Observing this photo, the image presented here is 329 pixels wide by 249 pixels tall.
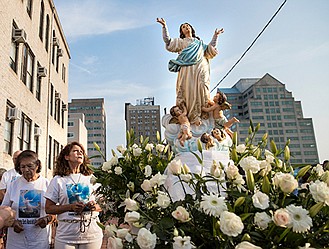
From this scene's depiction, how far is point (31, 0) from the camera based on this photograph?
12.2 m

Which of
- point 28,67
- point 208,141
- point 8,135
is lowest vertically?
point 208,141

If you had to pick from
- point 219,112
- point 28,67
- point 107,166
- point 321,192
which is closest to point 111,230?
point 321,192

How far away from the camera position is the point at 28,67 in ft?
38.3

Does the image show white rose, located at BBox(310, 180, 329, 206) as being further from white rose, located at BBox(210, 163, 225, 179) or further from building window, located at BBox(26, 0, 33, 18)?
building window, located at BBox(26, 0, 33, 18)

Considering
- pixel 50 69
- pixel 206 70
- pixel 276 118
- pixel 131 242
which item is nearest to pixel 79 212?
pixel 131 242

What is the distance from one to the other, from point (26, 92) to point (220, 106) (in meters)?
8.89

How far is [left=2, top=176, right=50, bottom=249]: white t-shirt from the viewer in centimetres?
293

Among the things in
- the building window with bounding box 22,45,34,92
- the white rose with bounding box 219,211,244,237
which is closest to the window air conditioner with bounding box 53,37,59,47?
the building window with bounding box 22,45,34,92

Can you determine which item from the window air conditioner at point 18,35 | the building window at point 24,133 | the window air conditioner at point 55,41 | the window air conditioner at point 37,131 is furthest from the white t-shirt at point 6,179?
the window air conditioner at point 55,41

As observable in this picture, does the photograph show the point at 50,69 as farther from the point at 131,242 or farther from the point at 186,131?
the point at 131,242

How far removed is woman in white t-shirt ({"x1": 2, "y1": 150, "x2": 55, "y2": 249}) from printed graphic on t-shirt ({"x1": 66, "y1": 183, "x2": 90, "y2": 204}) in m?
0.39

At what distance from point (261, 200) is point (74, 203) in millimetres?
1981

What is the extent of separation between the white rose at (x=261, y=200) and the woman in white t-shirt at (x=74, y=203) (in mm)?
1858

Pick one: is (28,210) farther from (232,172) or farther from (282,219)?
(282,219)
